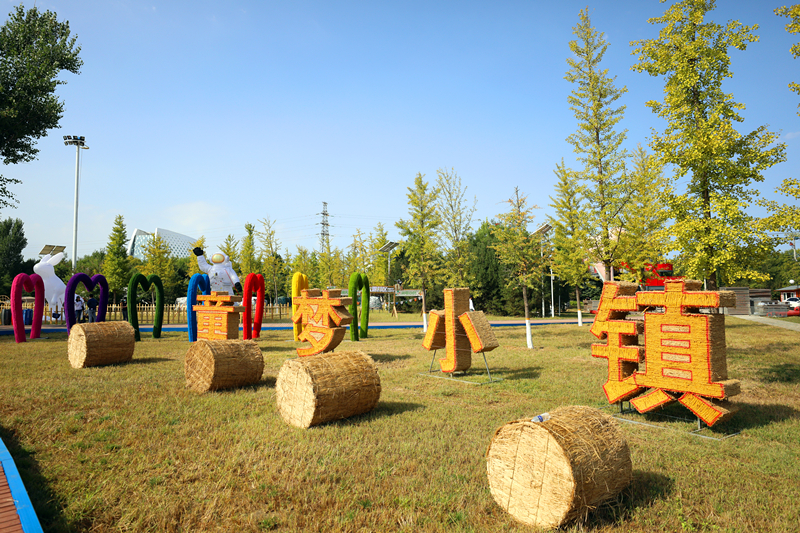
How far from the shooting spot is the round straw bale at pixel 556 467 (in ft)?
12.3

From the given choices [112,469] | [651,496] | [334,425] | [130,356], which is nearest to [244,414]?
[334,425]

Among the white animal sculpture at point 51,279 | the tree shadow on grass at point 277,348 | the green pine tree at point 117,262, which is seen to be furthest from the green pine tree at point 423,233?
the green pine tree at point 117,262

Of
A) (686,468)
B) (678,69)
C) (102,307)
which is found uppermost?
(678,69)

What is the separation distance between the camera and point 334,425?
6.71 m

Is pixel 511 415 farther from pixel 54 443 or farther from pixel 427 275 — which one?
pixel 427 275

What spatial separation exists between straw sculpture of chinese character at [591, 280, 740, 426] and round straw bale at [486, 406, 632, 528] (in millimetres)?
3316

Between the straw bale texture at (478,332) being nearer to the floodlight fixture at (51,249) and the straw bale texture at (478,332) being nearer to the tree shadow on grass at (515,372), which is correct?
the tree shadow on grass at (515,372)

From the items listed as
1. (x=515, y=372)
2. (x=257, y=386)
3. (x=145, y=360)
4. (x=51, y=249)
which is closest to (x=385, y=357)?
(x=515, y=372)

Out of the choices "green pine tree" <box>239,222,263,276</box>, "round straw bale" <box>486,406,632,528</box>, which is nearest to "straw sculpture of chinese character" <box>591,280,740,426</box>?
"round straw bale" <box>486,406,632,528</box>

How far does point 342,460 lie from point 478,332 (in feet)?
19.3

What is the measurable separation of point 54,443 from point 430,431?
4.97 m

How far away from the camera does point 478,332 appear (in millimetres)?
10469

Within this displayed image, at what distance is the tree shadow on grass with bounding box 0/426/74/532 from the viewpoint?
377cm

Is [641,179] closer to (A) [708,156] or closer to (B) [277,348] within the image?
(A) [708,156]
